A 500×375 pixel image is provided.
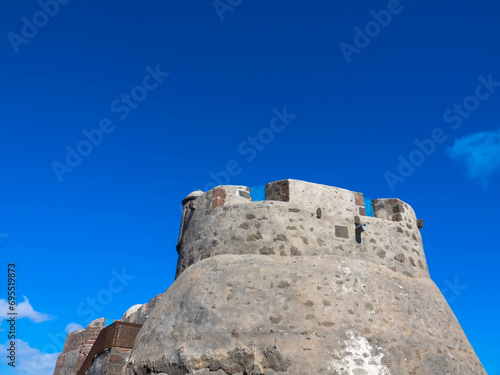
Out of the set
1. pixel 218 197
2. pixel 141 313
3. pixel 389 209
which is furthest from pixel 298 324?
pixel 141 313

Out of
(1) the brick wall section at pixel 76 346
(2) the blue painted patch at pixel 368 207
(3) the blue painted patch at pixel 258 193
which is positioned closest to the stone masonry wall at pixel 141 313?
(1) the brick wall section at pixel 76 346

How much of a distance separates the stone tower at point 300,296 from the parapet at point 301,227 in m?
0.02

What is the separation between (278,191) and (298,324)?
254cm

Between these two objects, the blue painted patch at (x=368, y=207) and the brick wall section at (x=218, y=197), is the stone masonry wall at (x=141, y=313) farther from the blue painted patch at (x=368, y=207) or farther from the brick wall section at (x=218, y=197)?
the blue painted patch at (x=368, y=207)

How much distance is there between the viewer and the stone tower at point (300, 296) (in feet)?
17.7

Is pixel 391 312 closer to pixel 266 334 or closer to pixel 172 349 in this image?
pixel 266 334

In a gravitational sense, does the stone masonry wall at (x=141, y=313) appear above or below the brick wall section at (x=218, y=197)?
below

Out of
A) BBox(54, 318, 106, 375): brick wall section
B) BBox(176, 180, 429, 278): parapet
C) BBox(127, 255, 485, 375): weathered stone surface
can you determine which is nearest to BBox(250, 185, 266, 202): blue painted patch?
BBox(176, 180, 429, 278): parapet

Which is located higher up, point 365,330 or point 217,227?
point 217,227

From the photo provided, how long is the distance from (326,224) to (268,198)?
116 cm

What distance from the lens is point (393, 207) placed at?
306 inches

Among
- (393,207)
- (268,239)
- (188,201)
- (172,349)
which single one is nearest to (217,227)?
(268,239)

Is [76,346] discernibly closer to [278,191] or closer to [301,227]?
[278,191]

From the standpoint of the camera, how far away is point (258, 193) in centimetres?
751
